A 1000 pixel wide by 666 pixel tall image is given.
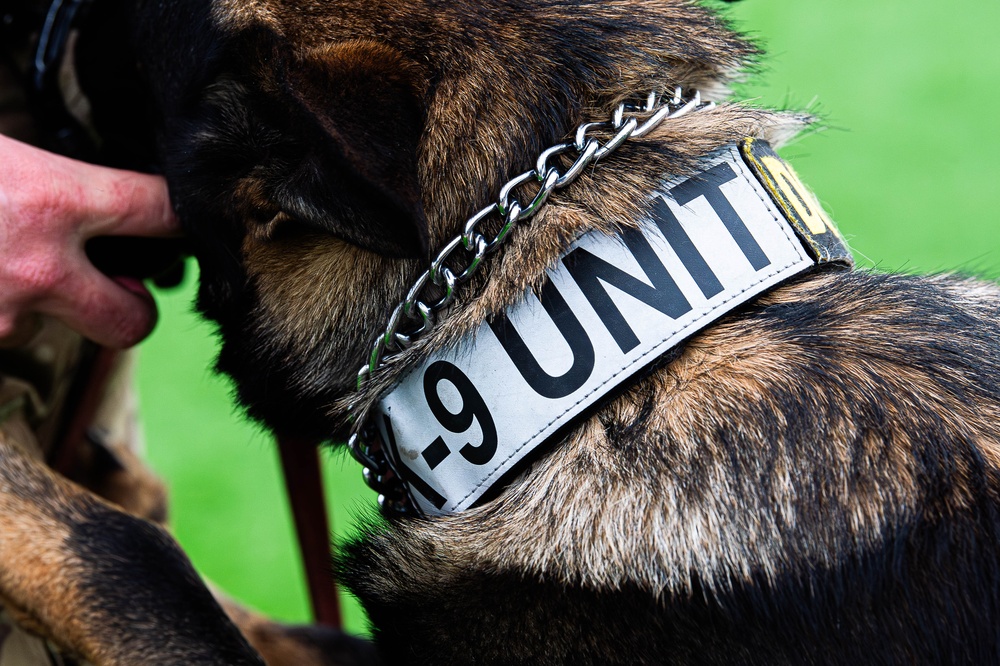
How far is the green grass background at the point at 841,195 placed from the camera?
4.22 metres

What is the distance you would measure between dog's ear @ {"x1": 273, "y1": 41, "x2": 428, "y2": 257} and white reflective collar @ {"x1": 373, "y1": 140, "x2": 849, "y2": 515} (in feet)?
0.76

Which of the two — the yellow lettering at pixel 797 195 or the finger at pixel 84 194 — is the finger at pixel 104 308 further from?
the yellow lettering at pixel 797 195

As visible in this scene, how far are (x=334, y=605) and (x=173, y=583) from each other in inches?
38.6

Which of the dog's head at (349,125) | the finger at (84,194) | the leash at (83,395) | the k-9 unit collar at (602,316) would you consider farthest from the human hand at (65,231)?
the k-9 unit collar at (602,316)

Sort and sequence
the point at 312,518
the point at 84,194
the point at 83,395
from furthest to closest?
the point at 312,518 < the point at 83,395 < the point at 84,194

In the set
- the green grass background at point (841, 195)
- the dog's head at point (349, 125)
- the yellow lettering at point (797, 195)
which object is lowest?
the green grass background at point (841, 195)

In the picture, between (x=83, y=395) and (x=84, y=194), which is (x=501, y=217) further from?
(x=83, y=395)

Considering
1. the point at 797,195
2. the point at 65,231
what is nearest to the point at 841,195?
the point at 797,195

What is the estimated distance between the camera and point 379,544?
166 centimetres

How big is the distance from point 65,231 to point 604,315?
1097 mm

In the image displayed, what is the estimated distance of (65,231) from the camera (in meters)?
1.72

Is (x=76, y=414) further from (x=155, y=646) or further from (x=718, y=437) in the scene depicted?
(x=718, y=437)

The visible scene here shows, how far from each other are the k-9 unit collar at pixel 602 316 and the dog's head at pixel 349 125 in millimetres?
198

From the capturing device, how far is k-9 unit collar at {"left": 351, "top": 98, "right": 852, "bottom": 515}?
136 cm
